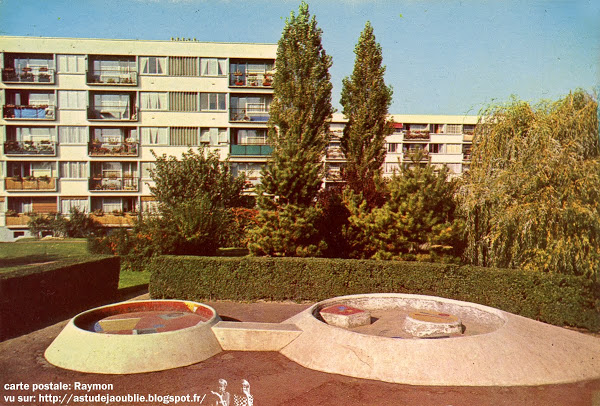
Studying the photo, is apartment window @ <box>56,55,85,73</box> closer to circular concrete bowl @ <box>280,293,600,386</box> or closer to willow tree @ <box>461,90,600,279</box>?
willow tree @ <box>461,90,600,279</box>

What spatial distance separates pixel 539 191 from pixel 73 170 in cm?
3953

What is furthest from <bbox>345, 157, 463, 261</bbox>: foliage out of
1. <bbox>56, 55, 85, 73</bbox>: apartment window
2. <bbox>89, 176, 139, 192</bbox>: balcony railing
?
<bbox>56, 55, 85, 73</bbox>: apartment window

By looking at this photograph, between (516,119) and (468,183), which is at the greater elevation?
(516,119)

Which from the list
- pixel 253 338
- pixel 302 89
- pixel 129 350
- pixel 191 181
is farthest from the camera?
pixel 191 181

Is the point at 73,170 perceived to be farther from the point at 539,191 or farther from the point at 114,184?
the point at 539,191

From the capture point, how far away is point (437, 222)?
61.6 feet

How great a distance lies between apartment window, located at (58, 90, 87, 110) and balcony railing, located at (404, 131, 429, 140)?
38.7 metres

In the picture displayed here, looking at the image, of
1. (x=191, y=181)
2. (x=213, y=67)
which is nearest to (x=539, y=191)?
(x=191, y=181)

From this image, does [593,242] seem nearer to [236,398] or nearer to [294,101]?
[236,398]

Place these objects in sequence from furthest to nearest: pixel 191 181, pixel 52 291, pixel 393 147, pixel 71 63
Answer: pixel 393 147
pixel 71 63
pixel 191 181
pixel 52 291

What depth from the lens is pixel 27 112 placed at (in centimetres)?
4184

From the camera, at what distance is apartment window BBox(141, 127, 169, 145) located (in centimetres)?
4081

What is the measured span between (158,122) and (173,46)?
276 inches

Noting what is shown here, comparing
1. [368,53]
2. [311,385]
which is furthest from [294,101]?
[311,385]
